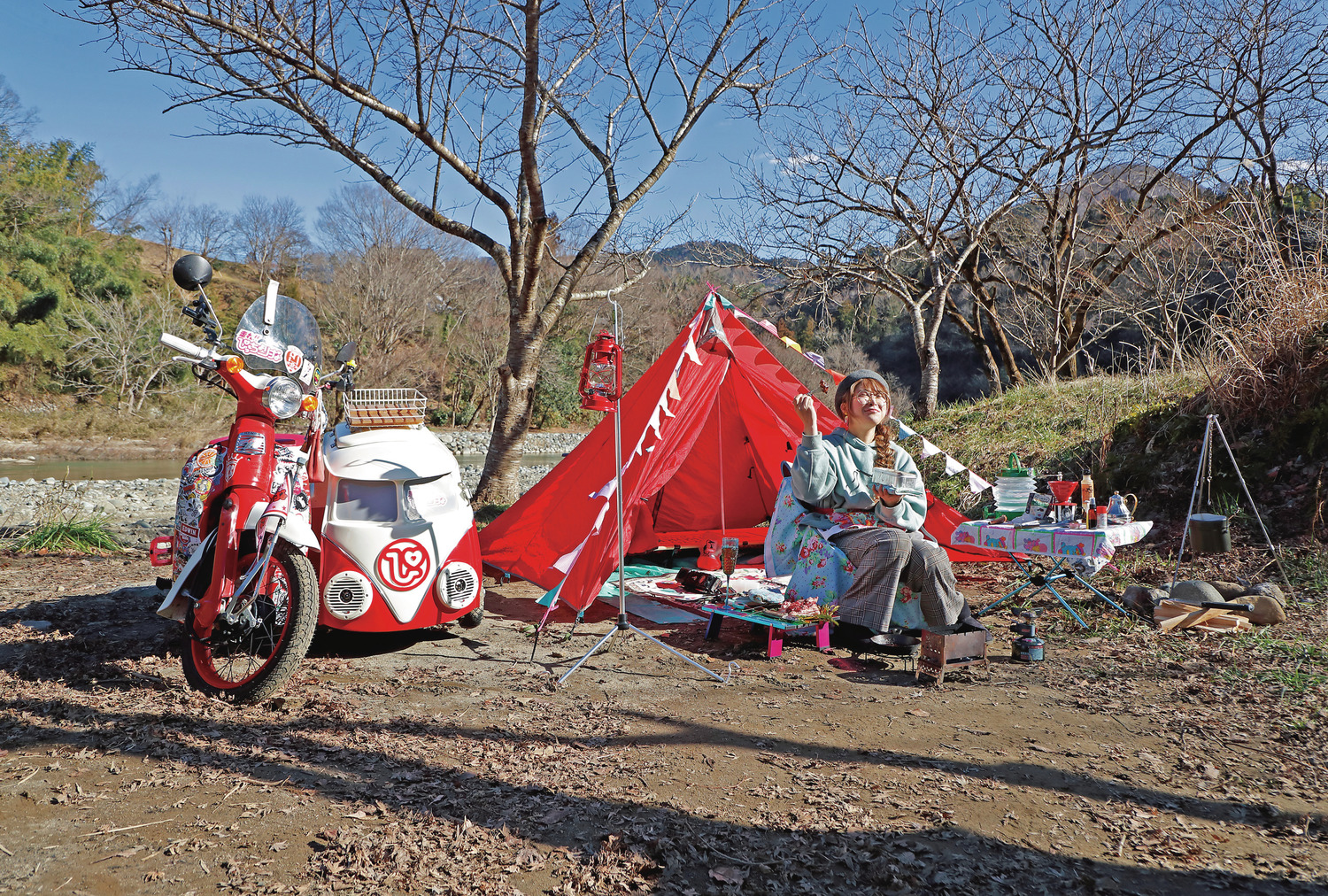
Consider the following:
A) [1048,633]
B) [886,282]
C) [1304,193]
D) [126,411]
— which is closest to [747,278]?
[886,282]

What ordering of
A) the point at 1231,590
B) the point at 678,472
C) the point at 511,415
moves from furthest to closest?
1. the point at 511,415
2. the point at 678,472
3. the point at 1231,590

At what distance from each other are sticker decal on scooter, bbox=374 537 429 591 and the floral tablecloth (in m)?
2.79

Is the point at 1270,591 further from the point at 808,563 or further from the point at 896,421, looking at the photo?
the point at 808,563

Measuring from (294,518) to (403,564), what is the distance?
0.61 m

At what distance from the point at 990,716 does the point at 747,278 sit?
10.8 metres

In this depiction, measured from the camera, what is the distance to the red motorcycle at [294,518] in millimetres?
2975

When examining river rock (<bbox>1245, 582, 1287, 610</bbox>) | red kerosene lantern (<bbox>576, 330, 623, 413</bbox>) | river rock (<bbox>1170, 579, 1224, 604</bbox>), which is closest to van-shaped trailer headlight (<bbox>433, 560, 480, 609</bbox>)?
red kerosene lantern (<bbox>576, 330, 623, 413</bbox>)

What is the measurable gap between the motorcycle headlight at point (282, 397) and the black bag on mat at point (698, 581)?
2.66m

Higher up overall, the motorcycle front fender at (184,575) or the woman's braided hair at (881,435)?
the woman's braided hair at (881,435)

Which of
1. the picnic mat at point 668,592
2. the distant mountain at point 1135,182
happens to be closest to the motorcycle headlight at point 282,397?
the picnic mat at point 668,592

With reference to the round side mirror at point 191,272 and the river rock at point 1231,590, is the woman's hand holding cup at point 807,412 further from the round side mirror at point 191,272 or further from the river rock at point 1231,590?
the round side mirror at point 191,272

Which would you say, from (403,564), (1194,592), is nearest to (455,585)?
(403,564)

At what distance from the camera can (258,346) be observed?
317 centimetres

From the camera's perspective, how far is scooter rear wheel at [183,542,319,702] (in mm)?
2914
